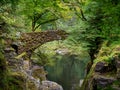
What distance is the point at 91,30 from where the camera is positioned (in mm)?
15891

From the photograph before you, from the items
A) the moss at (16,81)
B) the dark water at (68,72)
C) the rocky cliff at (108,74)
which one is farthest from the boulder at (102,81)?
the dark water at (68,72)

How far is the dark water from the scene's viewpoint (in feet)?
84.8

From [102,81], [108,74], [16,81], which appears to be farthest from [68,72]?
[16,81]

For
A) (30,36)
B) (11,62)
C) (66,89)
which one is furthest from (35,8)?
(11,62)

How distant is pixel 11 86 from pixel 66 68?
96.8ft

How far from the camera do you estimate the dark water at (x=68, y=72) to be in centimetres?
2586

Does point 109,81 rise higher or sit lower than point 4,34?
lower

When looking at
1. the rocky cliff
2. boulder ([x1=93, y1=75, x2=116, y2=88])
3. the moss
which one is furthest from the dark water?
the moss

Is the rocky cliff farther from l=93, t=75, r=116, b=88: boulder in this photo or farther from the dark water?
the dark water

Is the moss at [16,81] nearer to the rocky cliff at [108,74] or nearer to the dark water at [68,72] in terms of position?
the rocky cliff at [108,74]

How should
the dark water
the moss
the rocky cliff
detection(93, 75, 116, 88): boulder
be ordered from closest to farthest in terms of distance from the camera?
the moss
the rocky cliff
detection(93, 75, 116, 88): boulder
the dark water

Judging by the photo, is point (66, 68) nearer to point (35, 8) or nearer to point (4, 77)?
point (35, 8)

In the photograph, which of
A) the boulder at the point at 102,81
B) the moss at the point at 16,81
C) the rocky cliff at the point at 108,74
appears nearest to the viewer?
the moss at the point at 16,81

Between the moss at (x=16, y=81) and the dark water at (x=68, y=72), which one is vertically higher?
the moss at (x=16, y=81)
